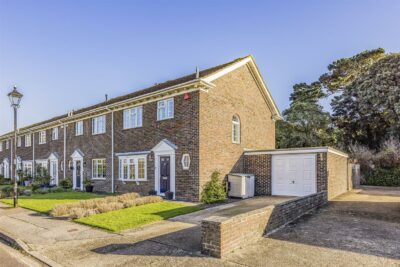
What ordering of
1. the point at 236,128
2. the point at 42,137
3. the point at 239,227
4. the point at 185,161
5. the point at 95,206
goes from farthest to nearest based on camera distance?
1. the point at 42,137
2. the point at 236,128
3. the point at 185,161
4. the point at 95,206
5. the point at 239,227

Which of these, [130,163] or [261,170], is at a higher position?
[130,163]

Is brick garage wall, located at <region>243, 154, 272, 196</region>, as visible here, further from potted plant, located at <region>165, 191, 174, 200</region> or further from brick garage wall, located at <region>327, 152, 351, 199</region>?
potted plant, located at <region>165, 191, 174, 200</region>

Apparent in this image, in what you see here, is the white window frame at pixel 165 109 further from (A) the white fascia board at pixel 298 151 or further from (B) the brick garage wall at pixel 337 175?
(B) the brick garage wall at pixel 337 175

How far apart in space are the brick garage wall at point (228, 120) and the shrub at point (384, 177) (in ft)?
35.5

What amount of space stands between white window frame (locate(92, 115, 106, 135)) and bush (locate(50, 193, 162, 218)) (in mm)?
8425

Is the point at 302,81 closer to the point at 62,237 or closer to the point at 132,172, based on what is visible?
the point at 132,172

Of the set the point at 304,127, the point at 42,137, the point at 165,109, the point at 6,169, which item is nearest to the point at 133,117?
the point at 165,109

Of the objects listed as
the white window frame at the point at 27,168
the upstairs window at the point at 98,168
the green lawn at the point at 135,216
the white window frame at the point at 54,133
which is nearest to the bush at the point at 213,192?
the green lawn at the point at 135,216

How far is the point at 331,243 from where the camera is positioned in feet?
21.0

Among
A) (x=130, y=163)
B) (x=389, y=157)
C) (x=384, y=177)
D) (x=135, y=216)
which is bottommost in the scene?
(x=384, y=177)

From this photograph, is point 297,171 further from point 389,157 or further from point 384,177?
point 389,157

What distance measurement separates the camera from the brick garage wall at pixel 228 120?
13.7 m

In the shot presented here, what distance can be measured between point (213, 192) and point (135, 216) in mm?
4637

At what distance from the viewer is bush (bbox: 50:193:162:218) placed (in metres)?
10.4
